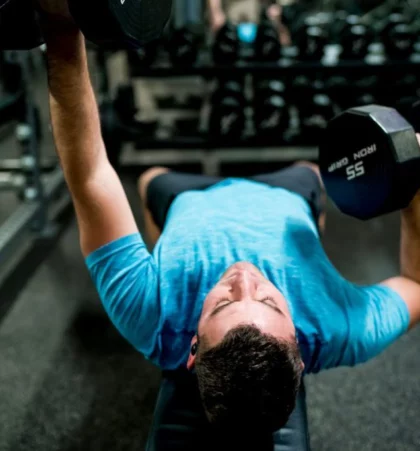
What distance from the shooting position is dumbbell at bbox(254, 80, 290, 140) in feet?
8.71

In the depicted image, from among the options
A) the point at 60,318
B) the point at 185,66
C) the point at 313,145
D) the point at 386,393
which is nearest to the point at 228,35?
the point at 185,66

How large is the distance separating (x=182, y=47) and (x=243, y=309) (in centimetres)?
199

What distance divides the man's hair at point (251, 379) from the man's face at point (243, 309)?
0.07 feet

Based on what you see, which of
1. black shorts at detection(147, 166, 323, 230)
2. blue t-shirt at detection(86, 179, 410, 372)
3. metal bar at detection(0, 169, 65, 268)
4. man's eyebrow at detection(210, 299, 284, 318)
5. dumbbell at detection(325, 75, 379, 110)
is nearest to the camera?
man's eyebrow at detection(210, 299, 284, 318)

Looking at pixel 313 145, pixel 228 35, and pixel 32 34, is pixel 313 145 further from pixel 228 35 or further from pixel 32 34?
pixel 32 34

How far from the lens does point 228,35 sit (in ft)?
8.46

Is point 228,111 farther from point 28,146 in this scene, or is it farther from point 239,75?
point 28,146

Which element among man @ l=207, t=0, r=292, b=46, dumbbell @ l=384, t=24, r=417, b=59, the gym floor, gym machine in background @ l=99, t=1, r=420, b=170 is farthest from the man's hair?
man @ l=207, t=0, r=292, b=46

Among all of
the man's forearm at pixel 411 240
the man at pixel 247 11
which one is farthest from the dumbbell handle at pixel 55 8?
the man at pixel 247 11

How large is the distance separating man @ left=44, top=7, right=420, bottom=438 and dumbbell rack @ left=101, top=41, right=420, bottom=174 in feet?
4.53

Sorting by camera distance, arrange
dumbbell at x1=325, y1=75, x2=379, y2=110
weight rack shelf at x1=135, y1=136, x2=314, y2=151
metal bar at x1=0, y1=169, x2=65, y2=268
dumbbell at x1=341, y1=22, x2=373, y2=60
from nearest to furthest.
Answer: metal bar at x1=0, y1=169, x2=65, y2=268, dumbbell at x1=341, y1=22, x2=373, y2=60, dumbbell at x1=325, y1=75, x2=379, y2=110, weight rack shelf at x1=135, y1=136, x2=314, y2=151

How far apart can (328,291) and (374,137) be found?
39 centimetres

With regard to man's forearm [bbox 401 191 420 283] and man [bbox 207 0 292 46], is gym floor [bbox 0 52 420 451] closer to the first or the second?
man's forearm [bbox 401 191 420 283]

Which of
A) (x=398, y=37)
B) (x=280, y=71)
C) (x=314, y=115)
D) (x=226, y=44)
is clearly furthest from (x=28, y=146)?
(x=398, y=37)
